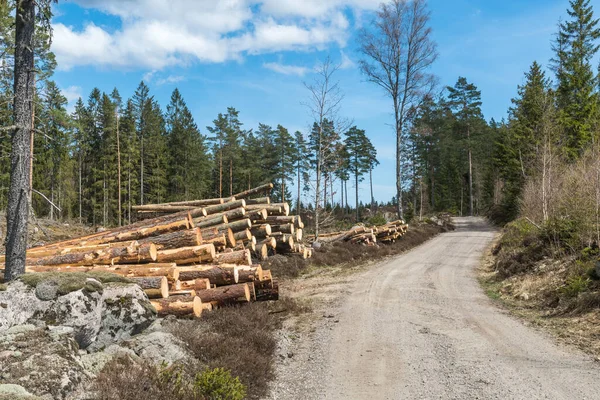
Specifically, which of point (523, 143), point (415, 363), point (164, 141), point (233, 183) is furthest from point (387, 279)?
point (164, 141)

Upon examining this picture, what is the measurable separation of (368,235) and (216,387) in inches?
731

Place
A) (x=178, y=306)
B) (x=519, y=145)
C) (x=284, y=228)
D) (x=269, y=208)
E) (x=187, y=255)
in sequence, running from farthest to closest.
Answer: (x=519, y=145) → (x=284, y=228) → (x=269, y=208) → (x=187, y=255) → (x=178, y=306)

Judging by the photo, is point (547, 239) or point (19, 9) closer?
point (19, 9)

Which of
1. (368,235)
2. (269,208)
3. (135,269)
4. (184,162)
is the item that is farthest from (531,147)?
(184,162)

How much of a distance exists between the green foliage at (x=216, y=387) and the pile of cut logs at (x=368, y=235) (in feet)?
56.5

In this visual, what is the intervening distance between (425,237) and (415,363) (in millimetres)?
22684

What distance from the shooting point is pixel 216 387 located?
15.0ft

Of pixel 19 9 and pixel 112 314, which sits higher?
pixel 19 9

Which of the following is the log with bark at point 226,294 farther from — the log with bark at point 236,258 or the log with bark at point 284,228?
the log with bark at point 284,228

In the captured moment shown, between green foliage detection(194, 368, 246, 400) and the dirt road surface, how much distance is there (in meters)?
1.01

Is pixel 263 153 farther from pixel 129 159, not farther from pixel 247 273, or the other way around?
pixel 247 273

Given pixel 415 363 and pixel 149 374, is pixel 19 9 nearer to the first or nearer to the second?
pixel 149 374

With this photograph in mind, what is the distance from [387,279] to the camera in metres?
13.5

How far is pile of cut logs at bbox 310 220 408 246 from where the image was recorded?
2209 cm
